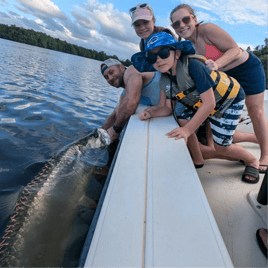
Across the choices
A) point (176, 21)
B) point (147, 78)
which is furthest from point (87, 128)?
point (176, 21)

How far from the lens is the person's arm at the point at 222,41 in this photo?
78.7 inches

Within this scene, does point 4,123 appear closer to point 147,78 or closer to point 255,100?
point 147,78

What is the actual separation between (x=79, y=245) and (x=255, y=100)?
233cm

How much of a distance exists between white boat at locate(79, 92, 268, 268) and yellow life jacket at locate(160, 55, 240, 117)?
1.63 feet

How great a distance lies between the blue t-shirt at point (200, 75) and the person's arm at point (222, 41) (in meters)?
0.40

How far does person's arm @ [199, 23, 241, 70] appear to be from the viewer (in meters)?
2.00

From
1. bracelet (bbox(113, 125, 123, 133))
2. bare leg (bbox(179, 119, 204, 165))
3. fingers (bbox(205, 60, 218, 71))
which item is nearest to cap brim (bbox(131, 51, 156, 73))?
fingers (bbox(205, 60, 218, 71))

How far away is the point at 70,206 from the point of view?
172cm

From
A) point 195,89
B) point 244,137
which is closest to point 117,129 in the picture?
point 195,89

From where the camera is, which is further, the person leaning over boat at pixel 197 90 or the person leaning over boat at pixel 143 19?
the person leaning over boat at pixel 143 19

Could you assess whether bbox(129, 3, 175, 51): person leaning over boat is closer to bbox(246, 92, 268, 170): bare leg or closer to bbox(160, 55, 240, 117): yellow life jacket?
bbox(160, 55, 240, 117): yellow life jacket

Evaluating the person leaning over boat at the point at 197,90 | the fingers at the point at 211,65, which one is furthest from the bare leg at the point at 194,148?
the fingers at the point at 211,65

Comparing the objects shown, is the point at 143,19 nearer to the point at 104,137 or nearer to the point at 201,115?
the point at 104,137

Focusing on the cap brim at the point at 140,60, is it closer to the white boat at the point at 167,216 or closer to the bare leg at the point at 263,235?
the white boat at the point at 167,216
